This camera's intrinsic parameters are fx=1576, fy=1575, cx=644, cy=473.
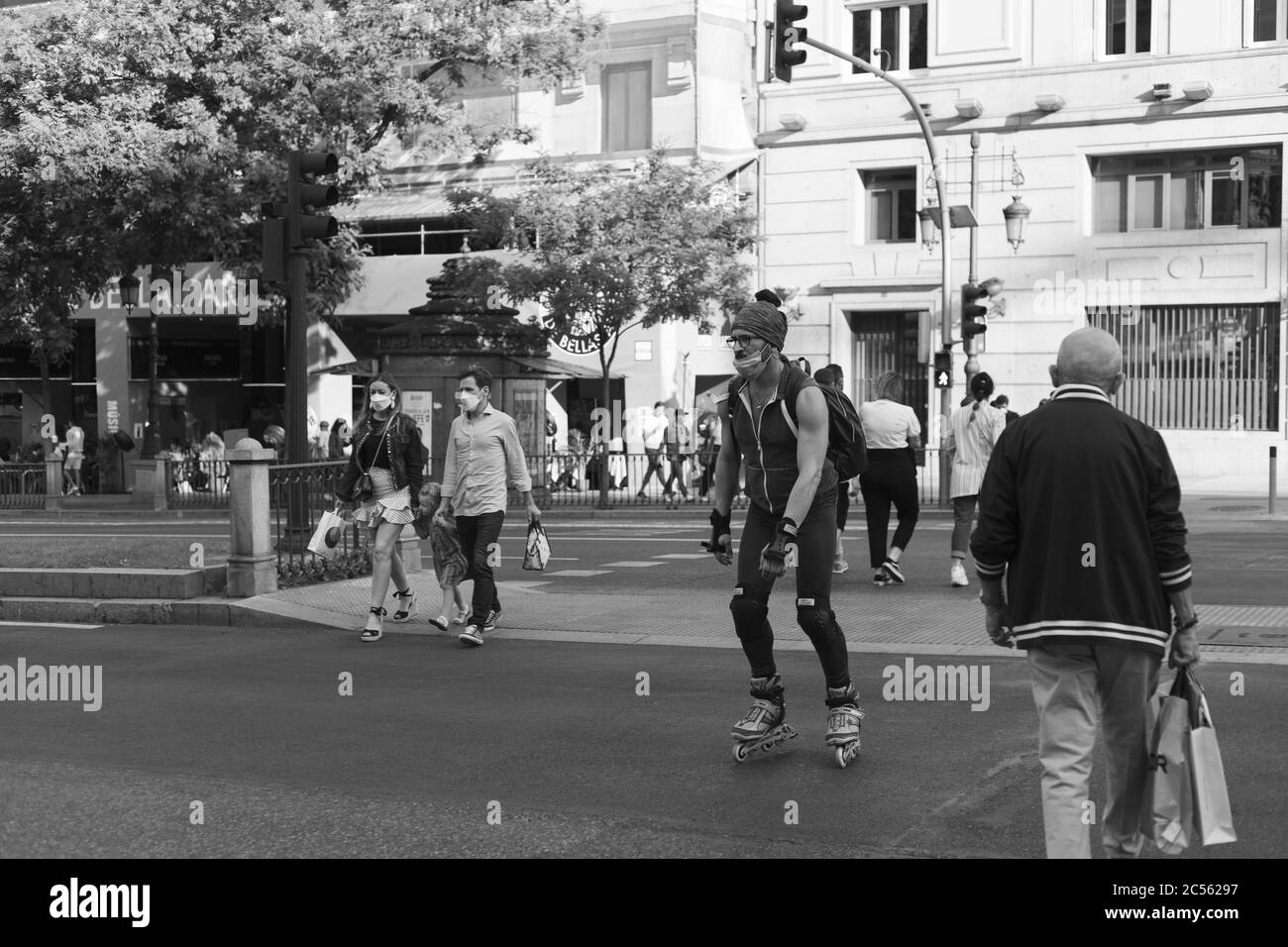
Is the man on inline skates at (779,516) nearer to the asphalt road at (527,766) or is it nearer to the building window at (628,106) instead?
the asphalt road at (527,766)

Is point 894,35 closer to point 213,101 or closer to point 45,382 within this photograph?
point 213,101

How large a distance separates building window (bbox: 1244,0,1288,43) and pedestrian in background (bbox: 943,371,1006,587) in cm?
1778

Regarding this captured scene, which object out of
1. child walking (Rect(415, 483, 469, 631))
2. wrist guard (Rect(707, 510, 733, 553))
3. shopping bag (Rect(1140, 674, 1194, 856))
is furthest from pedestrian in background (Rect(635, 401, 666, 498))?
shopping bag (Rect(1140, 674, 1194, 856))

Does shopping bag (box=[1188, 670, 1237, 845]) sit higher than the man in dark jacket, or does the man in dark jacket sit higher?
the man in dark jacket

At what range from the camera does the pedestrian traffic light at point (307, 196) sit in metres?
12.9

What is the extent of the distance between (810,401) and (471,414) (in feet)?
14.5

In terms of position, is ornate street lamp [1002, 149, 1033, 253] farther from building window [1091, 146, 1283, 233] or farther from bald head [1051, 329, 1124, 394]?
bald head [1051, 329, 1124, 394]

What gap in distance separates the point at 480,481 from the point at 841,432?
→ 422 centimetres

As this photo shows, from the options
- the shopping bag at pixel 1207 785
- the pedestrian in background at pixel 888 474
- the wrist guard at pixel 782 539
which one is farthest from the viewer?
the pedestrian in background at pixel 888 474

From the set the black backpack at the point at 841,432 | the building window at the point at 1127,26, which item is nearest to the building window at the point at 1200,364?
the building window at the point at 1127,26

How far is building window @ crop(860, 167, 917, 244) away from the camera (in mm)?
30781

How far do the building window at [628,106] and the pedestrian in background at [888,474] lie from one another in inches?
878

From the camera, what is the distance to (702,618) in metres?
11.3
